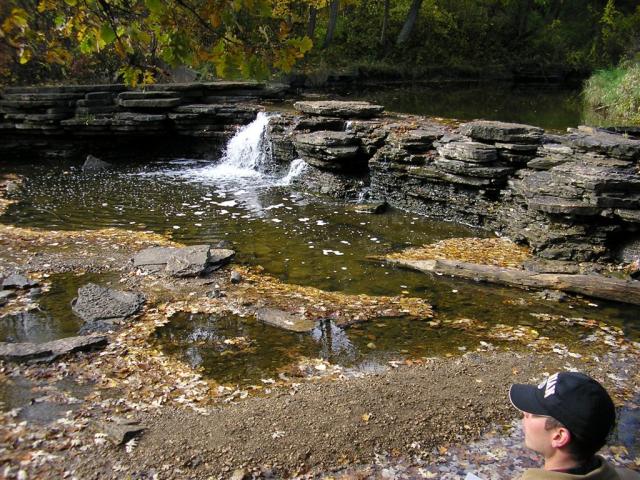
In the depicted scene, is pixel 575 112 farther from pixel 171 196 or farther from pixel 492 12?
pixel 492 12

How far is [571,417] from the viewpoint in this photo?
3137 millimetres

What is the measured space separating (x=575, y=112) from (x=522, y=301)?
750 inches

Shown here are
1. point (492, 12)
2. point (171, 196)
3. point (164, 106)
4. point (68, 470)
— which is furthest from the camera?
point (492, 12)

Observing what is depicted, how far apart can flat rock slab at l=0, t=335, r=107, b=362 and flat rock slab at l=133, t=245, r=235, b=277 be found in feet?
8.69

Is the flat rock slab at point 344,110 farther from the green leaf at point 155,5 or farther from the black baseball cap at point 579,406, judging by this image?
the black baseball cap at point 579,406

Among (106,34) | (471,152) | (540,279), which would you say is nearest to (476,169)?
(471,152)

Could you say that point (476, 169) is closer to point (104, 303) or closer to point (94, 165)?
point (104, 303)

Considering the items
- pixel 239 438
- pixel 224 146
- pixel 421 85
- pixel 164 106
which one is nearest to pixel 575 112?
pixel 421 85

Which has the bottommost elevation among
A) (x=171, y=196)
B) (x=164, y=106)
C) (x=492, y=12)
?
(x=171, y=196)

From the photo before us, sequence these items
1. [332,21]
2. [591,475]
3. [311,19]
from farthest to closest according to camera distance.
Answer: [332,21] < [311,19] < [591,475]

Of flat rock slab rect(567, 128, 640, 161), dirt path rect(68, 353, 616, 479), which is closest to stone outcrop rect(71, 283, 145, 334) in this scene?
dirt path rect(68, 353, 616, 479)

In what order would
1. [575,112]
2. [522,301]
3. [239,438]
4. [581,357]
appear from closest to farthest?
1. [239,438]
2. [581,357]
3. [522,301]
4. [575,112]

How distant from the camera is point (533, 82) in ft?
135

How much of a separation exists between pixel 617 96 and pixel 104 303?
19812mm
